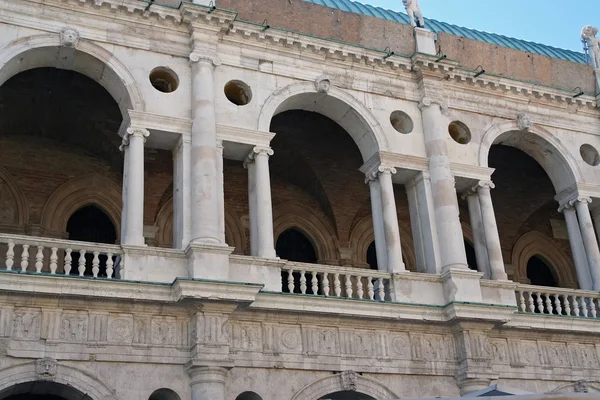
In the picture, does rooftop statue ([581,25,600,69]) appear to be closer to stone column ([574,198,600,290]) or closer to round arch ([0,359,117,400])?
stone column ([574,198,600,290])

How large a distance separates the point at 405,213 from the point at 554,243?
472 centimetres

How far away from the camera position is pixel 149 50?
46.8 ft

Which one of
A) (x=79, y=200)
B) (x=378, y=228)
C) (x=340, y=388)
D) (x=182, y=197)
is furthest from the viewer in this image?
(x=79, y=200)

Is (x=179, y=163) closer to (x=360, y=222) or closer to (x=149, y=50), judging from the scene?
(x=149, y=50)

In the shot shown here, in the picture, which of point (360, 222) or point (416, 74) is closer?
point (416, 74)

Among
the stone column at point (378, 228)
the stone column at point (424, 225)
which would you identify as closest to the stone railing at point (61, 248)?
the stone column at point (378, 228)

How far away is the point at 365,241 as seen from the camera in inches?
749

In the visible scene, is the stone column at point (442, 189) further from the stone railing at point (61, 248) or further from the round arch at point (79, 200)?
the round arch at point (79, 200)

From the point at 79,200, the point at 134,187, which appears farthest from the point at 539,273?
the point at 134,187

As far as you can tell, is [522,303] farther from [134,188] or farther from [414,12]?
[134,188]

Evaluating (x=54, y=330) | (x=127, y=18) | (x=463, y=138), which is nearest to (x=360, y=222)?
(x=463, y=138)

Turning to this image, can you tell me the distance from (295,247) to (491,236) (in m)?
4.87

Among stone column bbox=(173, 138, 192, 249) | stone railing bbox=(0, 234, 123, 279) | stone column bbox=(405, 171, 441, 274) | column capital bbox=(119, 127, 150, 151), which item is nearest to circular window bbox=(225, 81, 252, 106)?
stone column bbox=(173, 138, 192, 249)

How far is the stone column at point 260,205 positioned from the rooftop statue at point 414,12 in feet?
16.6
